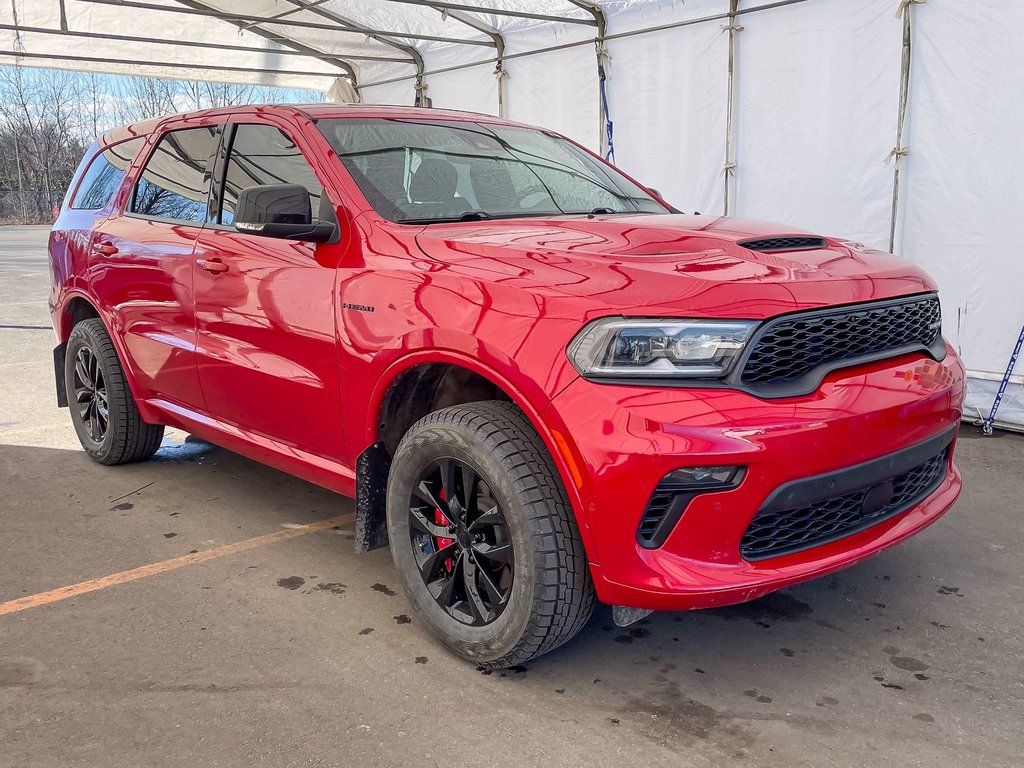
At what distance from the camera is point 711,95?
308 inches

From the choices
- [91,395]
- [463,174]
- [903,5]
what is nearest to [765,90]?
[903,5]

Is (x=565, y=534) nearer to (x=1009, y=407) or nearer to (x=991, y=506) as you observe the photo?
(x=991, y=506)

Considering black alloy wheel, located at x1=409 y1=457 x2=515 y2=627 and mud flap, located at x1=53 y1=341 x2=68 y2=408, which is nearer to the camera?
black alloy wheel, located at x1=409 y1=457 x2=515 y2=627

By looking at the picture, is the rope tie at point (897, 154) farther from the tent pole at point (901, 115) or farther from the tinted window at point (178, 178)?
the tinted window at point (178, 178)

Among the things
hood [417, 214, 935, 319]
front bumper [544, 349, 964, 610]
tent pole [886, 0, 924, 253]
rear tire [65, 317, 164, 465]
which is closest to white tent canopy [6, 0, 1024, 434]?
tent pole [886, 0, 924, 253]

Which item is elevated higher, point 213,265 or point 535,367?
point 213,265

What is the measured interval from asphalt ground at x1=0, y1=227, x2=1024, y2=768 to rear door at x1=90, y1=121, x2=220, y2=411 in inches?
29.0

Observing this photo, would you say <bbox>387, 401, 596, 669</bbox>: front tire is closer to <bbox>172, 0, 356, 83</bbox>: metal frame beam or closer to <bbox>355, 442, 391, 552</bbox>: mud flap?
<bbox>355, 442, 391, 552</bbox>: mud flap

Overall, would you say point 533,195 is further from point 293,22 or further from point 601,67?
point 293,22

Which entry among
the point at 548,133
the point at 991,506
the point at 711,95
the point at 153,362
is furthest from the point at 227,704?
the point at 711,95

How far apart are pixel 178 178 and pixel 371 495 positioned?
6.79 feet

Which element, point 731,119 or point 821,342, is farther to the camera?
point 731,119

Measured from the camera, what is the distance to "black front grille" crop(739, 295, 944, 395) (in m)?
2.45

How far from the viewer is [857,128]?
21.9 feet
